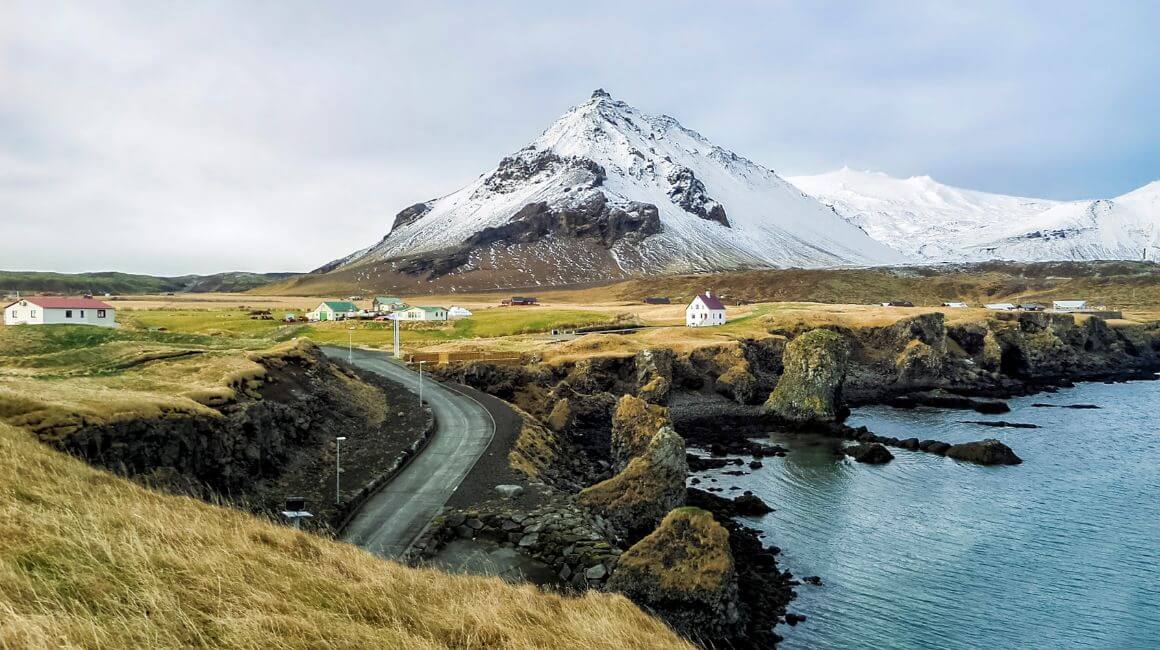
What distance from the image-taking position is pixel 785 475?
43.8 m

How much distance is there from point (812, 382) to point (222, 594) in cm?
5850

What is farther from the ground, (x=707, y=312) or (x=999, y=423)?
(x=707, y=312)

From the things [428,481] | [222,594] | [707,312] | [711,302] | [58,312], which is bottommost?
[428,481]

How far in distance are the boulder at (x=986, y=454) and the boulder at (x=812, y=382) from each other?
40.4 ft

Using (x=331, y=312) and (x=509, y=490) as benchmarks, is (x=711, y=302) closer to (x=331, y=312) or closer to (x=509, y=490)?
(x=331, y=312)

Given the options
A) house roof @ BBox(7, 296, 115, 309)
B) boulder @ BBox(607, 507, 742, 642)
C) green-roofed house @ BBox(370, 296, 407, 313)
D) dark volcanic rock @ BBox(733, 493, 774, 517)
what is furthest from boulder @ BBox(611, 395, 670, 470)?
green-roofed house @ BBox(370, 296, 407, 313)

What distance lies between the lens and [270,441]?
29.1 m

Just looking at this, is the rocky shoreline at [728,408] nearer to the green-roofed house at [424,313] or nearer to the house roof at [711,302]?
the house roof at [711,302]

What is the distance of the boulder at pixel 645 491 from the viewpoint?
99.7ft

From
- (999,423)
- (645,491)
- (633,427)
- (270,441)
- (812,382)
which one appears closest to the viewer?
(270,441)

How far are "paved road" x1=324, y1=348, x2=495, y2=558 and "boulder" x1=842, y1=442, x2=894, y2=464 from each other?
2763 cm

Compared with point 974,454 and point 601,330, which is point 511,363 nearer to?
point 601,330

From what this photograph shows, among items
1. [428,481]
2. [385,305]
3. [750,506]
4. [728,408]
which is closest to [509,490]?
[428,481]

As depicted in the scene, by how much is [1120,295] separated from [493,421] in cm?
18547
